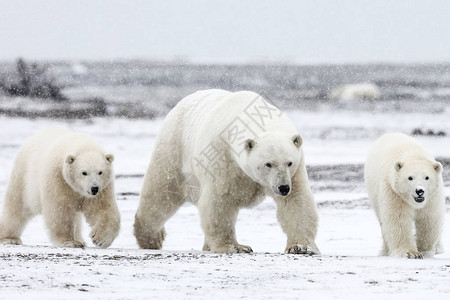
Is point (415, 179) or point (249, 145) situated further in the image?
point (415, 179)

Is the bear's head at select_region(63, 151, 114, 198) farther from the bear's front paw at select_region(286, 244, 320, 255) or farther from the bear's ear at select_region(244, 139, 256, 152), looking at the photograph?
the bear's front paw at select_region(286, 244, 320, 255)

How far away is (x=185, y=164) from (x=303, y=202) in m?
1.18

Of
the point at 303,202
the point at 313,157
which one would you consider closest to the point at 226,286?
the point at 303,202

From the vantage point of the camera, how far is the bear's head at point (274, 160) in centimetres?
564

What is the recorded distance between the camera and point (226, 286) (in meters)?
4.43

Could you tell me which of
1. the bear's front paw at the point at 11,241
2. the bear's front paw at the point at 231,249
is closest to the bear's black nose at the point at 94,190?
the bear's front paw at the point at 231,249

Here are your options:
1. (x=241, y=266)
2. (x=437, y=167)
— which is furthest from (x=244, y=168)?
(x=437, y=167)

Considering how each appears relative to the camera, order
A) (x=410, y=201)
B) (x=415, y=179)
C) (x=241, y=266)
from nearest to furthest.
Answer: (x=241, y=266)
(x=415, y=179)
(x=410, y=201)

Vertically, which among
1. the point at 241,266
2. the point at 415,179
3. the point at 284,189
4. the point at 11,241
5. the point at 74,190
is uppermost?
the point at 415,179

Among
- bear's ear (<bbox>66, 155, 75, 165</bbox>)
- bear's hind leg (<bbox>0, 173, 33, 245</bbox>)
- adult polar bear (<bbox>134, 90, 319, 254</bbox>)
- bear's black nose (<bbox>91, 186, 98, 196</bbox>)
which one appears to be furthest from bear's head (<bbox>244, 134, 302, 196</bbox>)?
bear's hind leg (<bbox>0, 173, 33, 245</bbox>)

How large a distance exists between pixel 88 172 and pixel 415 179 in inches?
96.5

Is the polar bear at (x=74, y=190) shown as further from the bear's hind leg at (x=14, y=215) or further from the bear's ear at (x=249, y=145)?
the bear's ear at (x=249, y=145)

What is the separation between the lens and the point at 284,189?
5605mm

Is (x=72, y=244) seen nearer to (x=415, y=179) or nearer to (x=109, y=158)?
(x=109, y=158)
